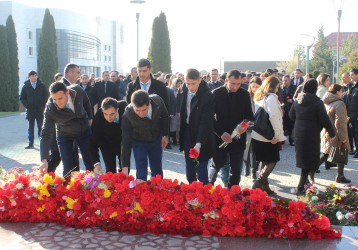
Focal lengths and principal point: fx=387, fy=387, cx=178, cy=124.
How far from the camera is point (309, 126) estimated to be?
6.02 m

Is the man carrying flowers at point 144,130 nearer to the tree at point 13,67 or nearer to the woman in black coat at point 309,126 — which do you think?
the woman in black coat at point 309,126

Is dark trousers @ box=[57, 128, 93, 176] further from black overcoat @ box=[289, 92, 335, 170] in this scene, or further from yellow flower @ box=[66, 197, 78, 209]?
black overcoat @ box=[289, 92, 335, 170]

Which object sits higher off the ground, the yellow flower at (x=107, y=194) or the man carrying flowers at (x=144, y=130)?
the man carrying flowers at (x=144, y=130)

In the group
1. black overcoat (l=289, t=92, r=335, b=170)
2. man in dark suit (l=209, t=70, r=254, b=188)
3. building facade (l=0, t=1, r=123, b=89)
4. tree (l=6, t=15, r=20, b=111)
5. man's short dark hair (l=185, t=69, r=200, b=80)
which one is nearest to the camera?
man's short dark hair (l=185, t=69, r=200, b=80)

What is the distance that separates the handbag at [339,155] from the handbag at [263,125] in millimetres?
1775

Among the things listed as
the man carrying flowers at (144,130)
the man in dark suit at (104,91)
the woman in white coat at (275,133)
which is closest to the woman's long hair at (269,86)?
the woman in white coat at (275,133)

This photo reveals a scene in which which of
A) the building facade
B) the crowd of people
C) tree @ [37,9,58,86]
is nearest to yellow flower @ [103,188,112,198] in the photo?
the crowd of people

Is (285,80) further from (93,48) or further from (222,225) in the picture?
(93,48)

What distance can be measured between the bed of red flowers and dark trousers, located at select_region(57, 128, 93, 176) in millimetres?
645

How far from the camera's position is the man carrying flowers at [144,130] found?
4680 mm

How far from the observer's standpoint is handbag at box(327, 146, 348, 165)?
6.81 metres

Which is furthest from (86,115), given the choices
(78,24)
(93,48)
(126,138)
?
(93,48)

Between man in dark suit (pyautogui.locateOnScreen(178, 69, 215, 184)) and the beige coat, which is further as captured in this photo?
the beige coat

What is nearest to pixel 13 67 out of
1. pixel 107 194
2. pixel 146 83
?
pixel 146 83
